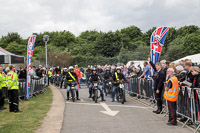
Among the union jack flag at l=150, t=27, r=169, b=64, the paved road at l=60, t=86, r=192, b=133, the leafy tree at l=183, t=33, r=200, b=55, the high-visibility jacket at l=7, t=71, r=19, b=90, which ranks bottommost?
the paved road at l=60, t=86, r=192, b=133

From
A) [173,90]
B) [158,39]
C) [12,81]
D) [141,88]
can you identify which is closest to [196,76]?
[173,90]

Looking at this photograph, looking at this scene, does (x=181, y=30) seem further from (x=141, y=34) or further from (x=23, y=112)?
(x=23, y=112)

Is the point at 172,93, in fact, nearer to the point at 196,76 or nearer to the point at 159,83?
the point at 196,76

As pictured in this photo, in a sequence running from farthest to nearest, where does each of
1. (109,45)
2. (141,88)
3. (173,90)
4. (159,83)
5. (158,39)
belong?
(109,45)
(141,88)
(158,39)
(159,83)
(173,90)

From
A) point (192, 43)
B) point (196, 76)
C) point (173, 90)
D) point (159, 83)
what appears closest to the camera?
point (196, 76)

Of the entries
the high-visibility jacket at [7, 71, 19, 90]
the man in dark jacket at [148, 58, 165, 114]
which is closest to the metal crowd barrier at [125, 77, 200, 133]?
the man in dark jacket at [148, 58, 165, 114]

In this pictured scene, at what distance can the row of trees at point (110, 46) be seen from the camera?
5703 centimetres

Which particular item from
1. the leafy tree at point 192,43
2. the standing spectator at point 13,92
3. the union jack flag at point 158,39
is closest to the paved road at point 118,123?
the standing spectator at point 13,92

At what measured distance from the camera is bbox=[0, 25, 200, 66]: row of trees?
57.0 meters

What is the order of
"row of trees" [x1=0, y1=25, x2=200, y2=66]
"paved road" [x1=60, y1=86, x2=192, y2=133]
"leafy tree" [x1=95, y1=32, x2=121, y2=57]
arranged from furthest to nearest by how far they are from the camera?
"leafy tree" [x1=95, y1=32, x2=121, y2=57]
"row of trees" [x1=0, y1=25, x2=200, y2=66]
"paved road" [x1=60, y1=86, x2=192, y2=133]

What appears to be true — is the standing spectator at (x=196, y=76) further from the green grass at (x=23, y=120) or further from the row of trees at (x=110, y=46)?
the row of trees at (x=110, y=46)

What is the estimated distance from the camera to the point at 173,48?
57.5m

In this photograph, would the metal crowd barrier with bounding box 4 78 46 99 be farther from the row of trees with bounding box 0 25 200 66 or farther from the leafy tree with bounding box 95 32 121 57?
the leafy tree with bounding box 95 32 121 57

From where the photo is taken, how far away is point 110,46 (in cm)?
7062
